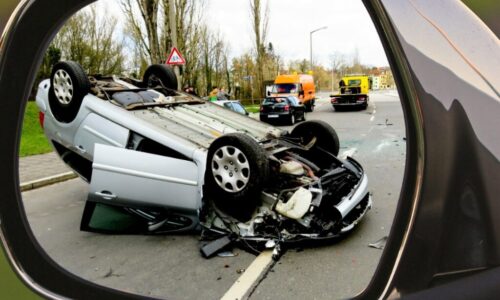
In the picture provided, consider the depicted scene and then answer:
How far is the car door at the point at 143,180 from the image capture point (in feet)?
9.67

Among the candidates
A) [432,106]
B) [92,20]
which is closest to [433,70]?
[432,106]

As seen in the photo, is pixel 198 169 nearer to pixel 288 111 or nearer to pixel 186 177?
pixel 186 177

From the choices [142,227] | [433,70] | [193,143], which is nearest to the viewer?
[433,70]

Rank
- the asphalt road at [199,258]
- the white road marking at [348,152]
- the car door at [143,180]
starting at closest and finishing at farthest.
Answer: the asphalt road at [199,258] < the car door at [143,180] < the white road marking at [348,152]

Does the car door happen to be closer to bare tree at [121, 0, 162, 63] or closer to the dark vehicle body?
bare tree at [121, 0, 162, 63]

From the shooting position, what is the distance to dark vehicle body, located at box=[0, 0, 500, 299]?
708 millimetres

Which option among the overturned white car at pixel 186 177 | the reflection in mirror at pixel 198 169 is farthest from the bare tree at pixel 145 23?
the overturned white car at pixel 186 177

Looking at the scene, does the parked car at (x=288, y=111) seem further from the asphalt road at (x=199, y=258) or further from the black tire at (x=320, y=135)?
the asphalt road at (x=199, y=258)

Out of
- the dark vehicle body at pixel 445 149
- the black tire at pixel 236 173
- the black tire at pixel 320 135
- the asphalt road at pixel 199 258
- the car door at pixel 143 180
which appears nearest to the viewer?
the dark vehicle body at pixel 445 149

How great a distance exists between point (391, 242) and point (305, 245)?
2257mm

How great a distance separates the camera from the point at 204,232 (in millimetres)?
3264

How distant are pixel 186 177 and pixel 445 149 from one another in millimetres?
2564

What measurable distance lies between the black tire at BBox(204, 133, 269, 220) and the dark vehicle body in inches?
95.4

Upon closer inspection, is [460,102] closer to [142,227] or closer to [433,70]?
[433,70]
